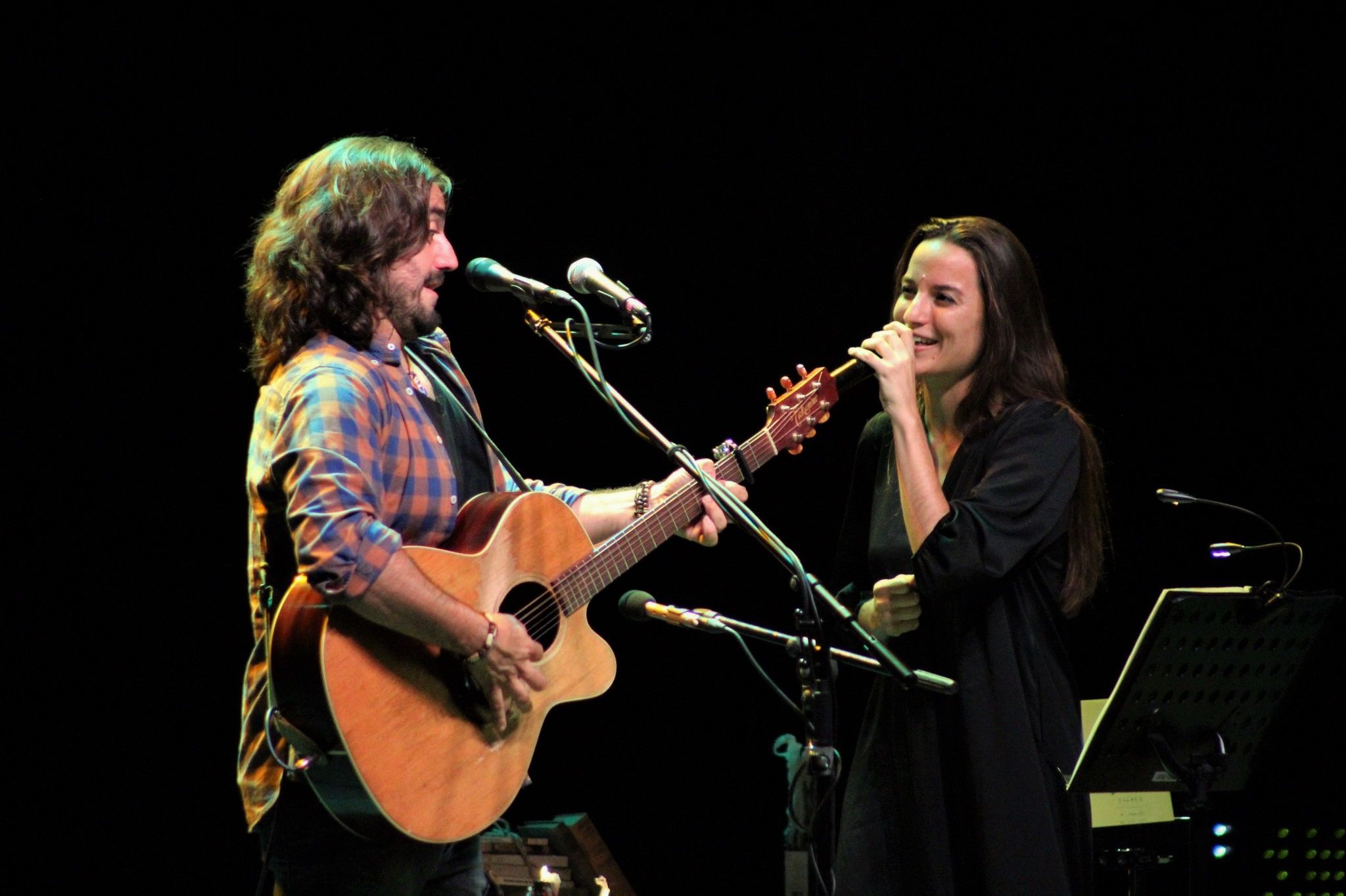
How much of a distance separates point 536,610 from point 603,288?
72 centimetres

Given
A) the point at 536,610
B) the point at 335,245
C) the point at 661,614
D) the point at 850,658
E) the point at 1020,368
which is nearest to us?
the point at 850,658

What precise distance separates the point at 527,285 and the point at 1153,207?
3296 millimetres

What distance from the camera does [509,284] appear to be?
2.62 m

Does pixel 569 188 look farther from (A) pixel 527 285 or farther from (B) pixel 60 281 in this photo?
(A) pixel 527 285

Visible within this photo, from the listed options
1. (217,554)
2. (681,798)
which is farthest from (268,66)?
(681,798)

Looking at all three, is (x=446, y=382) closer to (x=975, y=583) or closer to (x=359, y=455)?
(x=359, y=455)

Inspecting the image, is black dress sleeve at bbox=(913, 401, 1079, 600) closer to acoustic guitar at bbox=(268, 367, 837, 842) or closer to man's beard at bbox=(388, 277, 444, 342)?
acoustic guitar at bbox=(268, 367, 837, 842)

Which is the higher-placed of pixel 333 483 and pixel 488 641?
pixel 333 483

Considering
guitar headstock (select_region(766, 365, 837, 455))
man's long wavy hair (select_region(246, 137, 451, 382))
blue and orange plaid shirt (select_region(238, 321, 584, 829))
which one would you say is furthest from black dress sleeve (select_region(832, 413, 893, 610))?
man's long wavy hair (select_region(246, 137, 451, 382))

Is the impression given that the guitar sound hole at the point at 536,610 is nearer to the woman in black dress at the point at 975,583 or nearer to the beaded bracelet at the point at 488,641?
the beaded bracelet at the point at 488,641

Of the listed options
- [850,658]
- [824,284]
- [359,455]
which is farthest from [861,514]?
[824,284]

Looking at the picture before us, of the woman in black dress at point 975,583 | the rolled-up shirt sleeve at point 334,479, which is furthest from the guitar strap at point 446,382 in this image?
the woman in black dress at point 975,583

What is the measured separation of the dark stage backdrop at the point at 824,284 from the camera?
482 cm

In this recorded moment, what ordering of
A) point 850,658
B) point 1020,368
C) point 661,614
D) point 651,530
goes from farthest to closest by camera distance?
point 1020,368 → point 651,530 → point 661,614 → point 850,658
